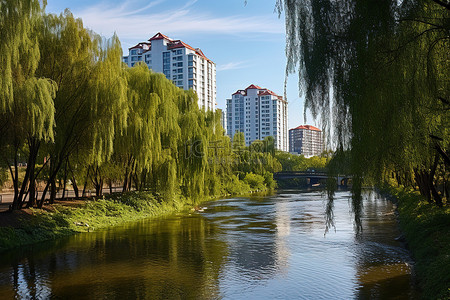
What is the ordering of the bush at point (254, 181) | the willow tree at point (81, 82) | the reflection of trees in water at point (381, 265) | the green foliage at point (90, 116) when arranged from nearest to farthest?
the reflection of trees in water at point (381, 265) → the green foliage at point (90, 116) → the willow tree at point (81, 82) → the bush at point (254, 181)

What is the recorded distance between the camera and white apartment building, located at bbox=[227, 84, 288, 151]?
116375mm

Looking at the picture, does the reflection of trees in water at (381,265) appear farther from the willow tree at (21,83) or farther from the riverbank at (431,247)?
the willow tree at (21,83)

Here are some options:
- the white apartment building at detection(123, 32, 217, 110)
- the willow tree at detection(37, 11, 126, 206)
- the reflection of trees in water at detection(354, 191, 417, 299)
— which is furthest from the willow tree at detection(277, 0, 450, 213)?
the white apartment building at detection(123, 32, 217, 110)

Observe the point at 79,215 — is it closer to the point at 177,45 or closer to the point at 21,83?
the point at 21,83

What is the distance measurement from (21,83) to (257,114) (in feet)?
345

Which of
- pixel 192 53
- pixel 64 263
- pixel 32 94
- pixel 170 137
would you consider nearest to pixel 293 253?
pixel 64 263

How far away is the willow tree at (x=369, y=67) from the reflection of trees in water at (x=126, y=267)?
528cm

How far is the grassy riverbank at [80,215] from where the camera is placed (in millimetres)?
15188

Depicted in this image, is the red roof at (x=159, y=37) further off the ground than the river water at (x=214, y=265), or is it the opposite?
the red roof at (x=159, y=37)

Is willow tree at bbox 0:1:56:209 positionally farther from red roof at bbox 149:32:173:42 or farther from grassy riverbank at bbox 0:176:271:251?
red roof at bbox 149:32:173:42

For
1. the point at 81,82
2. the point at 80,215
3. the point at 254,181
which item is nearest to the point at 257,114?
the point at 254,181

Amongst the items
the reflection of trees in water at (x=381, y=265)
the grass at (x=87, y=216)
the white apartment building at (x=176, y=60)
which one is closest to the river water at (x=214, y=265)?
the reflection of trees in water at (x=381, y=265)

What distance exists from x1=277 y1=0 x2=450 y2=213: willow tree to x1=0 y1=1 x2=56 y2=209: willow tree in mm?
8787

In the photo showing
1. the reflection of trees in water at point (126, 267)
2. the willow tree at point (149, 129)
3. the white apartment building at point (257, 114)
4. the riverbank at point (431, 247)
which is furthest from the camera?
the white apartment building at point (257, 114)
